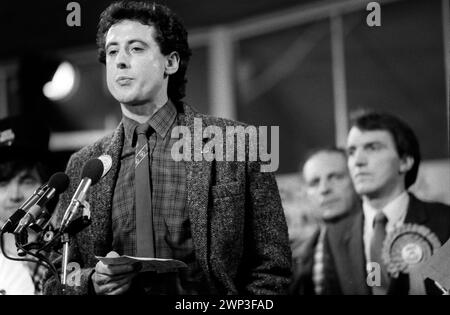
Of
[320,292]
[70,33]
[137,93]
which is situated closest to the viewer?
[137,93]

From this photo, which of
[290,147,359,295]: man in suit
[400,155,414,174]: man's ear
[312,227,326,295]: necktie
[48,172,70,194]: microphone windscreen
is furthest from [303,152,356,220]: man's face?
[48,172,70,194]: microphone windscreen

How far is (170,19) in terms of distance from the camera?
8.77 feet

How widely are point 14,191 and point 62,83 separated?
601 millimetres

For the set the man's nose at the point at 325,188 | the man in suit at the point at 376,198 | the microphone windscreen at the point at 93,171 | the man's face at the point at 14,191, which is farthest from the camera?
the man's nose at the point at 325,188

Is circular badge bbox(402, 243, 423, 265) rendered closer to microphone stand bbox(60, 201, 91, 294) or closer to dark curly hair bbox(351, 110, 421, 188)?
dark curly hair bbox(351, 110, 421, 188)

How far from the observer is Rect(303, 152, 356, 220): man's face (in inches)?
132

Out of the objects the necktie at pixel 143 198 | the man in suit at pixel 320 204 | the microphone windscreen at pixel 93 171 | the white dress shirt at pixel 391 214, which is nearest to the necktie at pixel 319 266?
the man in suit at pixel 320 204

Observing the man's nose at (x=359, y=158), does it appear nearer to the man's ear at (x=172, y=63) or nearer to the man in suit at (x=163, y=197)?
the man in suit at (x=163, y=197)

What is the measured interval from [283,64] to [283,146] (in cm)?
64

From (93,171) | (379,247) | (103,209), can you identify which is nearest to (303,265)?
(379,247)

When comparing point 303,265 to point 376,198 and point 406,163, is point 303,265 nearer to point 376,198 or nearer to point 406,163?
point 376,198

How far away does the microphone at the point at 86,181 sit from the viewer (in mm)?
2100
